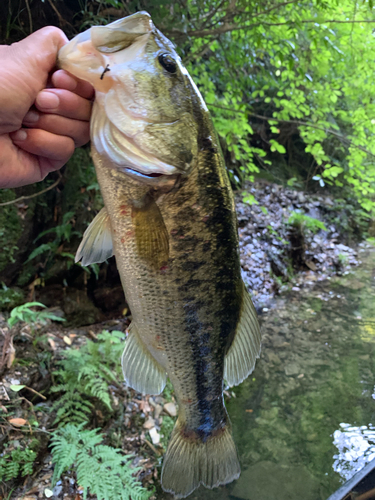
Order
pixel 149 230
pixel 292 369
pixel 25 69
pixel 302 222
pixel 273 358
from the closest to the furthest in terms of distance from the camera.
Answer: pixel 25 69 → pixel 149 230 → pixel 292 369 → pixel 273 358 → pixel 302 222

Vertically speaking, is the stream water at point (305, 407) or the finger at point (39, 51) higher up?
the finger at point (39, 51)

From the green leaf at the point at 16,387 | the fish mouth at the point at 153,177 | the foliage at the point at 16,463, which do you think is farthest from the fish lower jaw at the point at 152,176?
the foliage at the point at 16,463

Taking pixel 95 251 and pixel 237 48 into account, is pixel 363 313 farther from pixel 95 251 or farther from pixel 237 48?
pixel 95 251

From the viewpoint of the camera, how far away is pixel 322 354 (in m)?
4.87

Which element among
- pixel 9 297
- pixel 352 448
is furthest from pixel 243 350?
pixel 9 297

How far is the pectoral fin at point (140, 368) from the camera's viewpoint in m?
1.57

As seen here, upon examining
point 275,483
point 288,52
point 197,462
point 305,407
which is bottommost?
point 305,407

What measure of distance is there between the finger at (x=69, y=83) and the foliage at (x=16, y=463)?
253 cm

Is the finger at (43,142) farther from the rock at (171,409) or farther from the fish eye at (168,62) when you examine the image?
the rock at (171,409)

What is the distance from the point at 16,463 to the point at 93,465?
54 cm

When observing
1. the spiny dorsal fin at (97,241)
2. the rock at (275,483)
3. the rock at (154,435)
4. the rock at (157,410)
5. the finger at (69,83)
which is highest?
the finger at (69,83)

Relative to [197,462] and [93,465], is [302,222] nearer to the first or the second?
[93,465]

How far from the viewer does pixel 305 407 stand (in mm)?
3943

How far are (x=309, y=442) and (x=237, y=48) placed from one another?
4.95 meters
